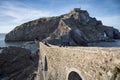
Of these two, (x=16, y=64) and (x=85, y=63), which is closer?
(x=85, y=63)

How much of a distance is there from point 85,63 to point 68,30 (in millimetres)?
67037

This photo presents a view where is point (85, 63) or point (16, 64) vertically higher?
point (85, 63)

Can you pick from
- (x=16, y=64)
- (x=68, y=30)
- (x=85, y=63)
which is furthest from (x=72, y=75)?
(x=68, y=30)

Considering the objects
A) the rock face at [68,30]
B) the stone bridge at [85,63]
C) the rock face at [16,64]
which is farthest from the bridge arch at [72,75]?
the rock face at [68,30]

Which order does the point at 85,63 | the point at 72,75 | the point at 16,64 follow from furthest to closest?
the point at 16,64 < the point at 72,75 < the point at 85,63

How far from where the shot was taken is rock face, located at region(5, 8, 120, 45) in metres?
79.6

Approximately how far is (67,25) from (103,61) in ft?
243

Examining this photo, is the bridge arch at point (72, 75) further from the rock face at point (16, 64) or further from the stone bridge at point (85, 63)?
the rock face at point (16, 64)

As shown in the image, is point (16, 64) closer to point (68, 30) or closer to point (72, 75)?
point (72, 75)

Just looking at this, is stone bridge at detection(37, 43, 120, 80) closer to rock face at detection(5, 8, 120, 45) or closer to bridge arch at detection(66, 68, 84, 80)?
Result: bridge arch at detection(66, 68, 84, 80)

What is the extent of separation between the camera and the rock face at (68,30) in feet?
261

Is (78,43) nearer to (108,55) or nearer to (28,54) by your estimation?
(28,54)

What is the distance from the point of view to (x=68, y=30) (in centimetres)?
7988

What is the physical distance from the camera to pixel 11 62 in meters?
41.6
